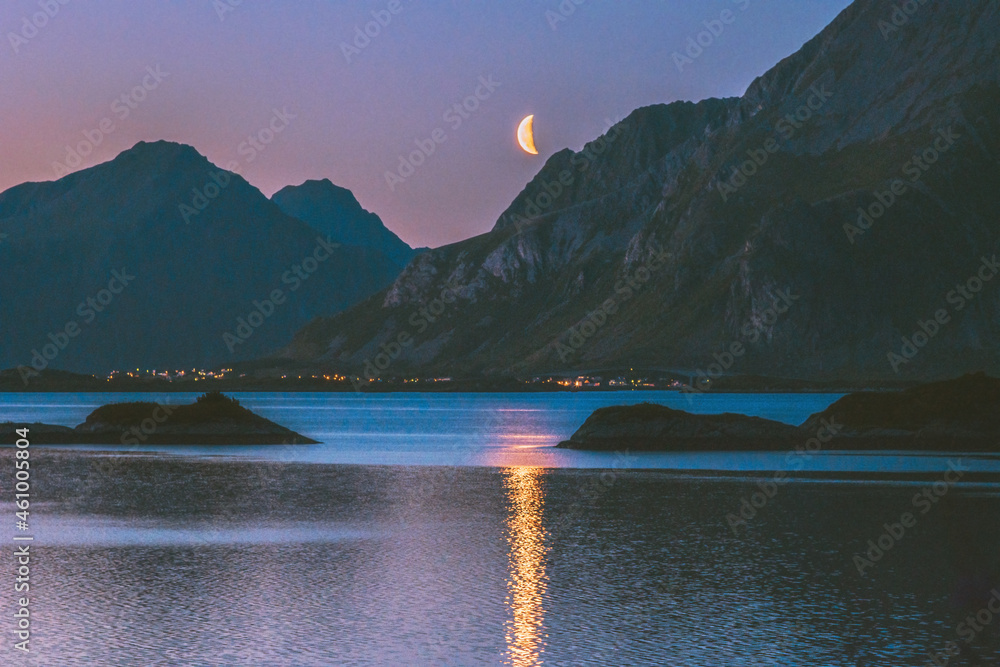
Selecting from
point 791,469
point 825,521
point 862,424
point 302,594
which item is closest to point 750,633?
point 302,594

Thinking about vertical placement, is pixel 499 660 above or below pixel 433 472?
below

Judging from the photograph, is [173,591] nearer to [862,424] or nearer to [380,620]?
[380,620]

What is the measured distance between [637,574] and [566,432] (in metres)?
114

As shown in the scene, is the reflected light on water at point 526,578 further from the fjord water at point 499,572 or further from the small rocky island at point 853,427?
the small rocky island at point 853,427

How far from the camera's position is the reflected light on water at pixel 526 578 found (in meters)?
27.2

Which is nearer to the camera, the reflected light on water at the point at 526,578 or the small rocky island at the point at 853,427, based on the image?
the reflected light on water at the point at 526,578

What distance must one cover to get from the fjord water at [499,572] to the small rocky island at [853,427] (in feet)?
81.0

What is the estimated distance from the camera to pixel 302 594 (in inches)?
1332

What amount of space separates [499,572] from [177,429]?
80.8 meters

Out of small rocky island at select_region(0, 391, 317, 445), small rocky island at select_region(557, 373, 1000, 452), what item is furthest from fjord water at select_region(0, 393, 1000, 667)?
small rocky island at select_region(0, 391, 317, 445)

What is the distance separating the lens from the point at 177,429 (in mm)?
112500

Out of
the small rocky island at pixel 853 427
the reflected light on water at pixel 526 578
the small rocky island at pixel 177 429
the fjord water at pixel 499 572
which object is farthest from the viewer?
the small rocky island at pixel 177 429

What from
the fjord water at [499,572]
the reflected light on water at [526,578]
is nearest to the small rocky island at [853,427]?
the fjord water at [499,572]

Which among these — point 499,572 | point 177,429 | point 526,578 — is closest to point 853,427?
point 177,429
